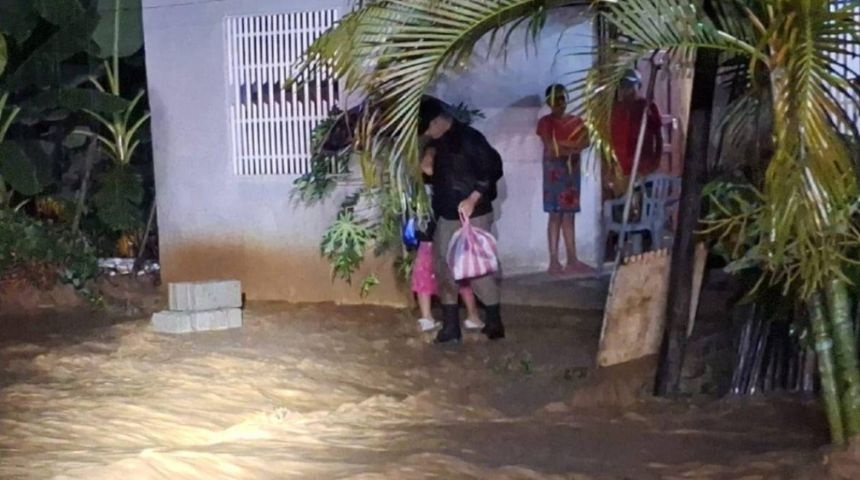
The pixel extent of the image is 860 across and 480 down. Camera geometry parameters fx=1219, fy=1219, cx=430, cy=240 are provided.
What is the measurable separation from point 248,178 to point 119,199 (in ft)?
5.62

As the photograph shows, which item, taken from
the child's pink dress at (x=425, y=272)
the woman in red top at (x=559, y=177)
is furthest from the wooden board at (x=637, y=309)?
the woman in red top at (x=559, y=177)

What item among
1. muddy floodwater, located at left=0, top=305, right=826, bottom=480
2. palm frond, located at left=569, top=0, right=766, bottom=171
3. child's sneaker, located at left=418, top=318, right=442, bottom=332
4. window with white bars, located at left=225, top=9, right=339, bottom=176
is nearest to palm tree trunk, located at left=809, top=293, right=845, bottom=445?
muddy floodwater, located at left=0, top=305, right=826, bottom=480

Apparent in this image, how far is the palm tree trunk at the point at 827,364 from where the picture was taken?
5.55 m

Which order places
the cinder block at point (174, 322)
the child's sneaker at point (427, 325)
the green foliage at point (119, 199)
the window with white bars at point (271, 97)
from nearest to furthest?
the child's sneaker at point (427, 325), the cinder block at point (174, 322), the window with white bars at point (271, 97), the green foliage at point (119, 199)

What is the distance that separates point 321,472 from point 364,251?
5183mm

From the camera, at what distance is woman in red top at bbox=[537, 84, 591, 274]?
1024cm

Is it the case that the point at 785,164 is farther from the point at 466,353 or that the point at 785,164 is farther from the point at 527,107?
the point at 527,107

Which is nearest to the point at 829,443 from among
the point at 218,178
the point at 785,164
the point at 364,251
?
the point at 785,164

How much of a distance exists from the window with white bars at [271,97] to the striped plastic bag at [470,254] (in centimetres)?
243

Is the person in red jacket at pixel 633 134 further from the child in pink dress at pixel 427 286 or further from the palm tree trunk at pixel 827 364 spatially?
the palm tree trunk at pixel 827 364

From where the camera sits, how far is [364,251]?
34.5 feet

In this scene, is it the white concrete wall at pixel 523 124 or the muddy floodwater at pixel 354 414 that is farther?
the white concrete wall at pixel 523 124

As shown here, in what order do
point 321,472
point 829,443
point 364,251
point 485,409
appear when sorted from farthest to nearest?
point 364,251, point 485,409, point 829,443, point 321,472

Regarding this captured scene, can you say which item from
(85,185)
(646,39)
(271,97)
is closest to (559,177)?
(271,97)
